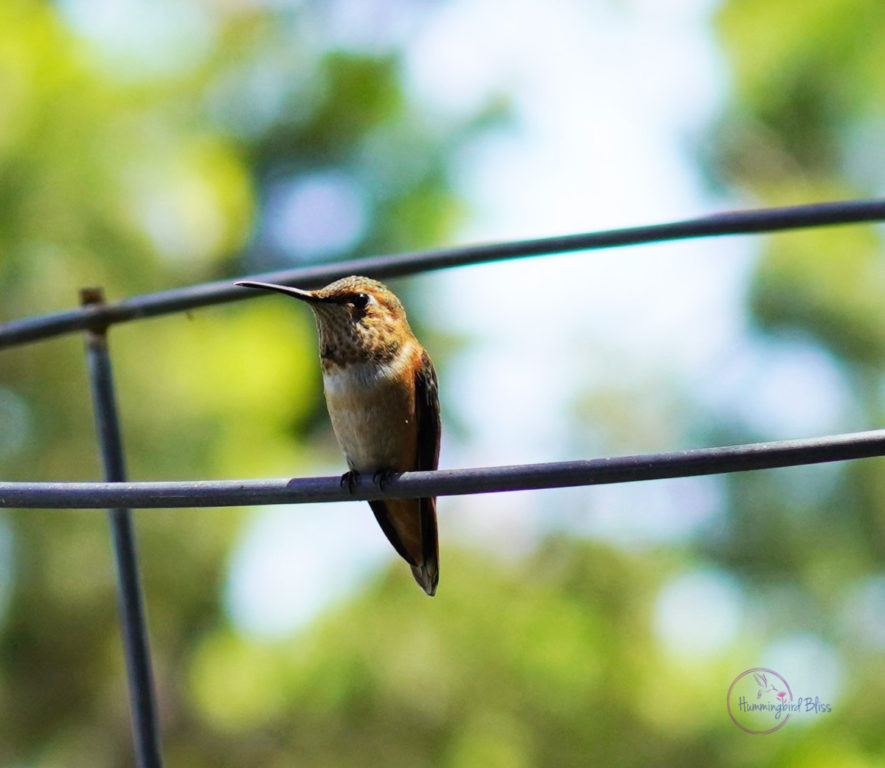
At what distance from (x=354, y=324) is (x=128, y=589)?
91 cm

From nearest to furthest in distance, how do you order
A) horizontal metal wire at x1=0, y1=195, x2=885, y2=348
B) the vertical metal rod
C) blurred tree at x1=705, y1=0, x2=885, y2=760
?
the vertical metal rod → horizontal metal wire at x1=0, y1=195, x2=885, y2=348 → blurred tree at x1=705, y1=0, x2=885, y2=760

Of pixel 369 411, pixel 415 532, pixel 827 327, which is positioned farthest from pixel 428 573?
pixel 827 327

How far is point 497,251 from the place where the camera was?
113 inches

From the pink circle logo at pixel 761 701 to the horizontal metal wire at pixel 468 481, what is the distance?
274cm

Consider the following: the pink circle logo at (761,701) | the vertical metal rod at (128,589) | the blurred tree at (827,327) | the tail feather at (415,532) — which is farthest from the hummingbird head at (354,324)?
the blurred tree at (827,327)

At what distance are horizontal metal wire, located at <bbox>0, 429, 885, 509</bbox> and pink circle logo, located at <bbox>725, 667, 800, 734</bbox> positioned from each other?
274 centimetres

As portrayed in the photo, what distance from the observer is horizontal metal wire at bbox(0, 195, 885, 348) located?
2707mm

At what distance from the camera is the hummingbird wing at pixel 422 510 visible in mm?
3172

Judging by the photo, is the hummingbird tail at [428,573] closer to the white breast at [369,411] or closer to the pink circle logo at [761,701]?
the white breast at [369,411]

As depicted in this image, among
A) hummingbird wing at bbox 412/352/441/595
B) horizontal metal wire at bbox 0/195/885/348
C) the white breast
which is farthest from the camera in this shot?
hummingbird wing at bbox 412/352/441/595

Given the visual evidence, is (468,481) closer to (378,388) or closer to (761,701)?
(378,388)

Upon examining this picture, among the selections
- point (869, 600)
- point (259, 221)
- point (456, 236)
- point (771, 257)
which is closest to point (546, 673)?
point (869, 600)

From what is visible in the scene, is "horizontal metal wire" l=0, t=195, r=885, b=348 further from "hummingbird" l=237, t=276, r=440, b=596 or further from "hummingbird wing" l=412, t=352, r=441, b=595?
"hummingbird wing" l=412, t=352, r=441, b=595

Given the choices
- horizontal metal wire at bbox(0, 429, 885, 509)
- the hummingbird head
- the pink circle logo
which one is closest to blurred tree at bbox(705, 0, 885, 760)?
the pink circle logo
